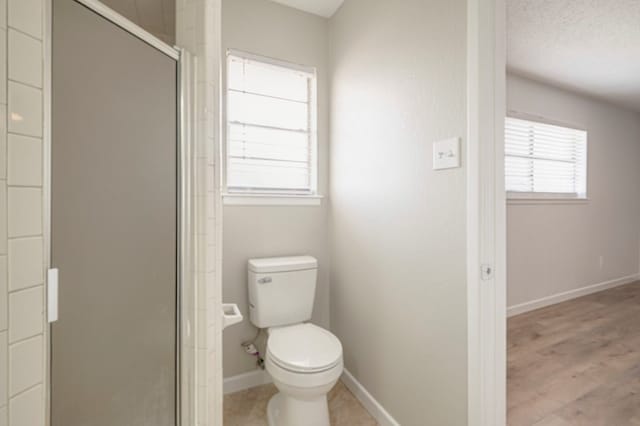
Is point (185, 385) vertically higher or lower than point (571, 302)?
higher

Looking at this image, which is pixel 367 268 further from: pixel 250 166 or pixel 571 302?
pixel 571 302

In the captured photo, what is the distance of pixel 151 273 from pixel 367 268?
1.14 meters

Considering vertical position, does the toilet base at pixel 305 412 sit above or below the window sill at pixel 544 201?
below

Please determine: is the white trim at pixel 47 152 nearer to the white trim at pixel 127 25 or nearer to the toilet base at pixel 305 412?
the white trim at pixel 127 25

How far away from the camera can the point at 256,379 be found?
1.91m

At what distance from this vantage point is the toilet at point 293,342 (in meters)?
1.32

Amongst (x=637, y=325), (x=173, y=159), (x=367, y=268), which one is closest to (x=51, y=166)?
(x=173, y=159)

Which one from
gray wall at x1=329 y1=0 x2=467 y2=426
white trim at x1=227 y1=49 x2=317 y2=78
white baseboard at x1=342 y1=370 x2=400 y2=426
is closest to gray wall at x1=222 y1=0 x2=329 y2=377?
white trim at x1=227 y1=49 x2=317 y2=78

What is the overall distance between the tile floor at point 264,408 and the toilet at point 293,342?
0.34 feet

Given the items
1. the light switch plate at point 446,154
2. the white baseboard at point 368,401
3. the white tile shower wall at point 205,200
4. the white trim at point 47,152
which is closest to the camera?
the white trim at point 47,152

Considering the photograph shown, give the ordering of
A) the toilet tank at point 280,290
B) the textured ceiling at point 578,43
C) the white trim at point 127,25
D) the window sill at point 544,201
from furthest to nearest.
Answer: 1. the window sill at point 544,201
2. the textured ceiling at point 578,43
3. the toilet tank at point 280,290
4. the white trim at point 127,25

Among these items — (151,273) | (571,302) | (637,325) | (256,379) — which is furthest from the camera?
(571,302)

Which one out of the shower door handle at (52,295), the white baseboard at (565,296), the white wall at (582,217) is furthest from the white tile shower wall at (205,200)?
the white baseboard at (565,296)

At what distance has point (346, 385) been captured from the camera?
1.88m
